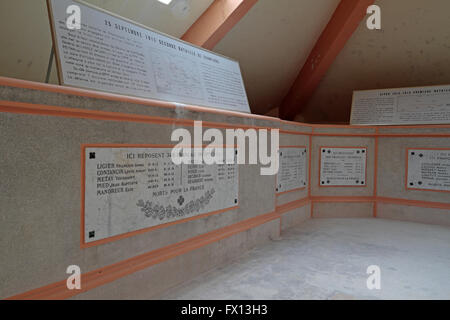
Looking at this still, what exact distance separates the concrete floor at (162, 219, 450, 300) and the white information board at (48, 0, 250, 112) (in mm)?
1503

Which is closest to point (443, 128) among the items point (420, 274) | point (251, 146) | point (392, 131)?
point (392, 131)

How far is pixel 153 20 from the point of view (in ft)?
12.5

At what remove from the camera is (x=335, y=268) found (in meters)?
2.96

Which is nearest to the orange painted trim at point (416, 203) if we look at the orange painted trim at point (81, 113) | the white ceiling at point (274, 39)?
the white ceiling at point (274, 39)

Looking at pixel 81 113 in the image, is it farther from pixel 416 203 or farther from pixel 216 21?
pixel 416 203

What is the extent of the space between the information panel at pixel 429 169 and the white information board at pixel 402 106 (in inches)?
18.7

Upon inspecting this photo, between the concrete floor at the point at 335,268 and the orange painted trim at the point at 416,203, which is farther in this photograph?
the orange painted trim at the point at 416,203

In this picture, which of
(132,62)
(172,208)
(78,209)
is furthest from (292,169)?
(78,209)

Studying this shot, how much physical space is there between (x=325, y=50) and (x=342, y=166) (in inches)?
75.1

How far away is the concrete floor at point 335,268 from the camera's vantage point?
2.45 meters

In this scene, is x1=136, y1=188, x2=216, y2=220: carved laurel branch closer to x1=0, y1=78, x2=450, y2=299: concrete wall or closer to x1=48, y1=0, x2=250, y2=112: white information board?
x1=0, y1=78, x2=450, y2=299: concrete wall

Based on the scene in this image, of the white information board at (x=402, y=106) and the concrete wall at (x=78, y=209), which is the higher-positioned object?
the white information board at (x=402, y=106)

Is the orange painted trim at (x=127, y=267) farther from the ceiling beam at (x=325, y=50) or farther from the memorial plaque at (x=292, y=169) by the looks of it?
the ceiling beam at (x=325, y=50)
